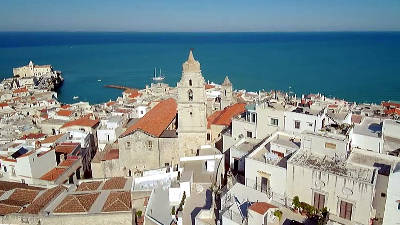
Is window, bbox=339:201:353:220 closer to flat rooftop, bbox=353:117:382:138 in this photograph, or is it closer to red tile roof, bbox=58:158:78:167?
flat rooftop, bbox=353:117:382:138

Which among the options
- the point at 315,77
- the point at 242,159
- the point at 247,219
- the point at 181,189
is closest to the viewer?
the point at 247,219

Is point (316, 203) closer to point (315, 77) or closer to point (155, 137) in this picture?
point (155, 137)

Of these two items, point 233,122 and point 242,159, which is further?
point 233,122

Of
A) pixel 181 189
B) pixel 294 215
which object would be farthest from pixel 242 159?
pixel 294 215

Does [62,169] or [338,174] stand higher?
[338,174]

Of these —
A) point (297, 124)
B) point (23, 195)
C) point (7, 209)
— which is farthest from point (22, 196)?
point (297, 124)

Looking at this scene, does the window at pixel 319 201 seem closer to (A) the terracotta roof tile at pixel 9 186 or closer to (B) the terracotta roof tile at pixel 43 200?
(B) the terracotta roof tile at pixel 43 200

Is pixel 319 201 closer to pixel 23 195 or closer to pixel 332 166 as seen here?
pixel 332 166
